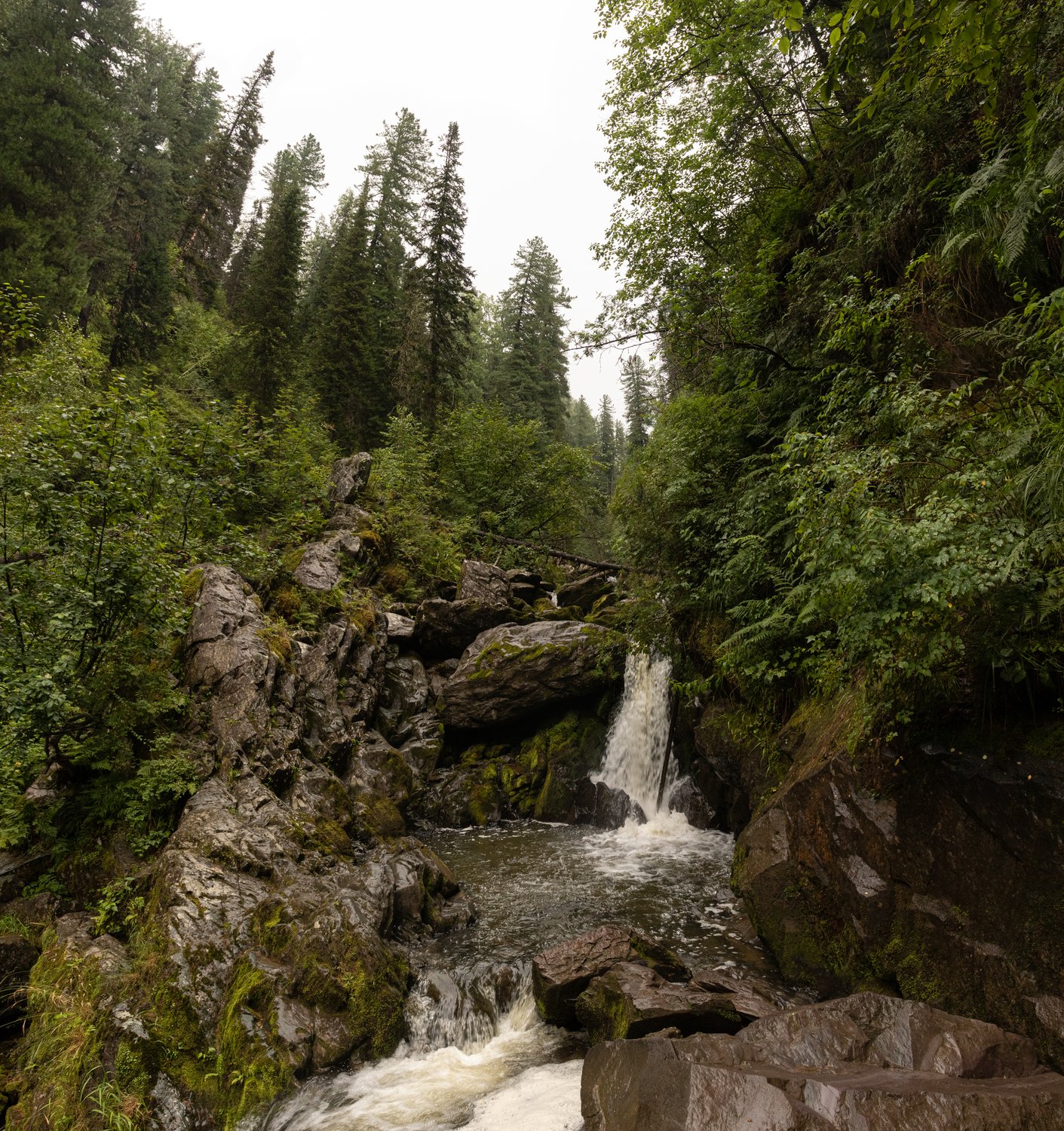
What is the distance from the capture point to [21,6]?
848 inches

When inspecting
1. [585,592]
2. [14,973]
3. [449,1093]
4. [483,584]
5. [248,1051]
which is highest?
[585,592]

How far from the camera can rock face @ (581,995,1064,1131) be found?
334 cm

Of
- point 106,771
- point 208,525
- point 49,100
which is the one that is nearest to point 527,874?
point 106,771

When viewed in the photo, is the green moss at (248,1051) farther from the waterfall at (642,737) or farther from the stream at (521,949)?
the waterfall at (642,737)

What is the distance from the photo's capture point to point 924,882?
5.36 metres

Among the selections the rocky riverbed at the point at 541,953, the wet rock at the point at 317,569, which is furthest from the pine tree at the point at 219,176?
the rocky riverbed at the point at 541,953

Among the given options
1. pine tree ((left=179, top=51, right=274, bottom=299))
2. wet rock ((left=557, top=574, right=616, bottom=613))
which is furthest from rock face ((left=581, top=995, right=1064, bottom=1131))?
pine tree ((left=179, top=51, right=274, bottom=299))

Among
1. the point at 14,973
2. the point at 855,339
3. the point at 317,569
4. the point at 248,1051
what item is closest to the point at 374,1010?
the point at 248,1051

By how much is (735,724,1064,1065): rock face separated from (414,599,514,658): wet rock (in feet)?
34.8

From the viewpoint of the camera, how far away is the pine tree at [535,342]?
33812 mm

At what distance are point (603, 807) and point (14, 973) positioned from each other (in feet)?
33.4

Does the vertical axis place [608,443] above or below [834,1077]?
above

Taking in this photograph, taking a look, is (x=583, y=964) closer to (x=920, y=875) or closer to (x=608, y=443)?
(x=920, y=875)

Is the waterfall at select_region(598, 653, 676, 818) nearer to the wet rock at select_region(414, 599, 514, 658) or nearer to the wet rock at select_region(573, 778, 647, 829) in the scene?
the wet rock at select_region(573, 778, 647, 829)
